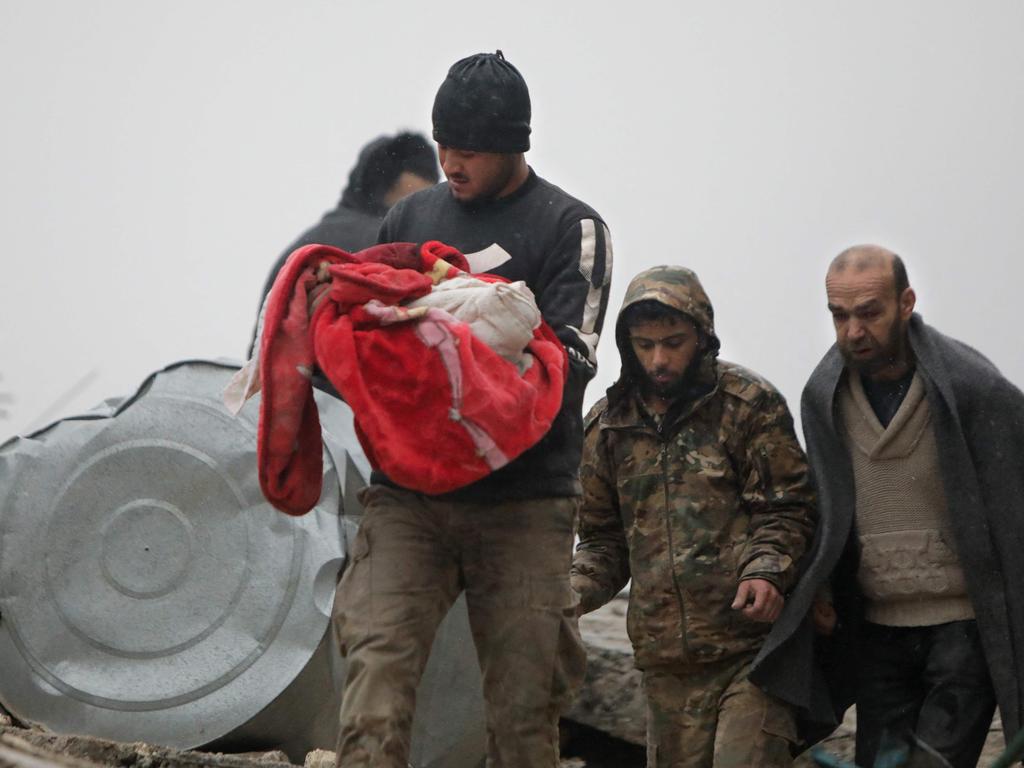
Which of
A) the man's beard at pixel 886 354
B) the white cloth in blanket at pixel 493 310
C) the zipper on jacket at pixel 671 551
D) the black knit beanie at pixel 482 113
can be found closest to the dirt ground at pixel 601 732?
the zipper on jacket at pixel 671 551

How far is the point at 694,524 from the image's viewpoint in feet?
16.5

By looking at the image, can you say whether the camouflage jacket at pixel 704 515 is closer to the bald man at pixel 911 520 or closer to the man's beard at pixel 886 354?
the bald man at pixel 911 520

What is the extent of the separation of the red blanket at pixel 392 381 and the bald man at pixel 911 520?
145 cm

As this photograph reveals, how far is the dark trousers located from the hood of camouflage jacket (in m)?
0.93

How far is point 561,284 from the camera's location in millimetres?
4062

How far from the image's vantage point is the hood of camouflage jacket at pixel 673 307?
17.0 ft

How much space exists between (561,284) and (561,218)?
0.57ft

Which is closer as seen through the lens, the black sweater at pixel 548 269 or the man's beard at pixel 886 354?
the black sweater at pixel 548 269

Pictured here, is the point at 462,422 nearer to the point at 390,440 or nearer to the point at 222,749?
the point at 390,440

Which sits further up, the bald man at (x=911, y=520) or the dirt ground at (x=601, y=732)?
the bald man at (x=911, y=520)

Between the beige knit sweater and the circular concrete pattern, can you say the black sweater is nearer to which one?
the beige knit sweater

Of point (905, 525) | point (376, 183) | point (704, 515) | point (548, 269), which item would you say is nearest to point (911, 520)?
point (905, 525)

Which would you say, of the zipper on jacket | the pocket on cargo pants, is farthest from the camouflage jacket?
the pocket on cargo pants

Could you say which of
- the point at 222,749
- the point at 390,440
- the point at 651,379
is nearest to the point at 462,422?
the point at 390,440
